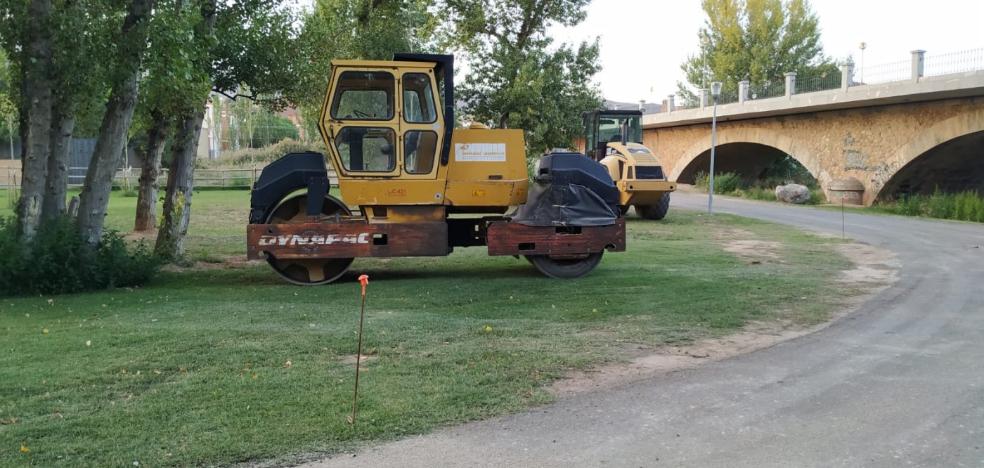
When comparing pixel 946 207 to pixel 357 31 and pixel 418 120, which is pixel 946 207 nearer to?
pixel 357 31

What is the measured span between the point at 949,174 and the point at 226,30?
2632 centimetres

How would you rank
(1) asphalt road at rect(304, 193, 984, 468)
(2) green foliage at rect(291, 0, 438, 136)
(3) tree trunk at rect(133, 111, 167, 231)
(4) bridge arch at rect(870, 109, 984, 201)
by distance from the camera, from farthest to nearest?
(4) bridge arch at rect(870, 109, 984, 201) → (2) green foliage at rect(291, 0, 438, 136) → (3) tree trunk at rect(133, 111, 167, 231) → (1) asphalt road at rect(304, 193, 984, 468)

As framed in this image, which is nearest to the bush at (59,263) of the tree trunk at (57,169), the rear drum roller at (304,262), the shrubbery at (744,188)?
the tree trunk at (57,169)

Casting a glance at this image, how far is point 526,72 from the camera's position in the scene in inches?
1176

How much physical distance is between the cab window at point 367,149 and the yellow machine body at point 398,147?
0.5 inches

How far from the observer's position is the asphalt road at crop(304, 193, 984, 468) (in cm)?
488

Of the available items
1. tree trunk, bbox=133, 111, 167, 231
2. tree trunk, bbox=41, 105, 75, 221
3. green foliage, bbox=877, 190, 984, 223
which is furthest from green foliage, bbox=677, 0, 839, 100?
tree trunk, bbox=41, 105, 75, 221

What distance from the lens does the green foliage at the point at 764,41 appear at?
5091cm

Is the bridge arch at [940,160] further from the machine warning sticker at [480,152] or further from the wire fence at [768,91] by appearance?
the machine warning sticker at [480,152]

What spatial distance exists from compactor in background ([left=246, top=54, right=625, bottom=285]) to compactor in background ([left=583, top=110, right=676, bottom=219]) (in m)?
8.35

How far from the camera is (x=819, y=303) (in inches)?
393

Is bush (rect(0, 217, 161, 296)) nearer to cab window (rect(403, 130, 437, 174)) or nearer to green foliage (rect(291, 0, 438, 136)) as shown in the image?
cab window (rect(403, 130, 437, 174))

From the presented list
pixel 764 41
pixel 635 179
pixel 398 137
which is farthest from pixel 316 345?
pixel 764 41

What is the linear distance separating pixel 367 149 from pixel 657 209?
44.6 feet
